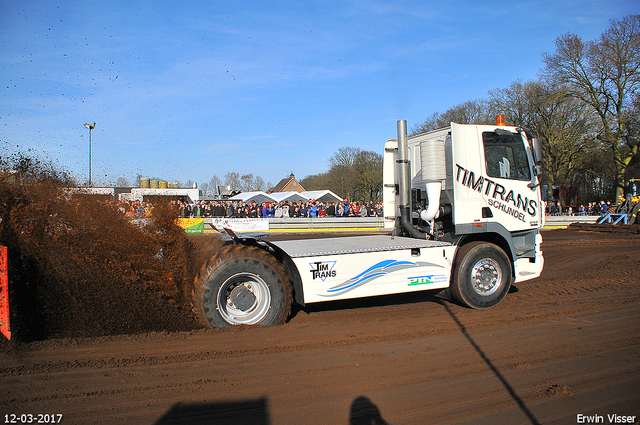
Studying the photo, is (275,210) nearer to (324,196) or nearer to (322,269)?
(324,196)

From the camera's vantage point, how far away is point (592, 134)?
34.0 metres

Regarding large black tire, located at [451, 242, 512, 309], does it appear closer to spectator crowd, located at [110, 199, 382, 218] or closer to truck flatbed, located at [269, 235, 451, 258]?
truck flatbed, located at [269, 235, 451, 258]

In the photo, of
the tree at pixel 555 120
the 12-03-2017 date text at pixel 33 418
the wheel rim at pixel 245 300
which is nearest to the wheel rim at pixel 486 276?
the wheel rim at pixel 245 300

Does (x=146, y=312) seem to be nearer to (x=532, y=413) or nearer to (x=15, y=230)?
(x=15, y=230)

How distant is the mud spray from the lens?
191 inches

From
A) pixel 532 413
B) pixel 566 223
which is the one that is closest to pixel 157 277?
pixel 532 413

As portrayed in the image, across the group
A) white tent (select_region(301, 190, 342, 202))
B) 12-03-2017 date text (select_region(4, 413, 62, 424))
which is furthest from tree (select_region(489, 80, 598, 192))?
12-03-2017 date text (select_region(4, 413, 62, 424))

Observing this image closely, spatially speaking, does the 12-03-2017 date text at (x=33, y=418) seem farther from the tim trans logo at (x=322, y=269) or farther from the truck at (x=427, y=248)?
the tim trans logo at (x=322, y=269)

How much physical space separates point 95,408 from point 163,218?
2870mm

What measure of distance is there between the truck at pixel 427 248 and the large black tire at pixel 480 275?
0.05ft

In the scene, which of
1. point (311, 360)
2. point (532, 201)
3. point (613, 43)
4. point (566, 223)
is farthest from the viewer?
point (613, 43)

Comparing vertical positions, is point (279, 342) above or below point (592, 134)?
below

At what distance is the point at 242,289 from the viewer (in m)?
5.48

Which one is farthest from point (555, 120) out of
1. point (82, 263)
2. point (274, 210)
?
point (82, 263)
